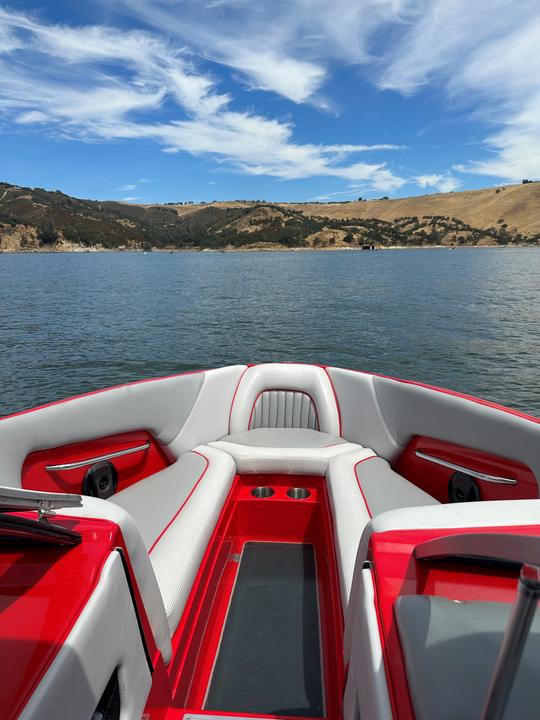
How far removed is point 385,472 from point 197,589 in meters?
1.71

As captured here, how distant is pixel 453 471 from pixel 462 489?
0.14 metres

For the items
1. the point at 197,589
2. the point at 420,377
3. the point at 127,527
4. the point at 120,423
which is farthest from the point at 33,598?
the point at 420,377

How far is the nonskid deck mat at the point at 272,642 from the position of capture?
7.34 ft

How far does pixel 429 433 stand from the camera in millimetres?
3488

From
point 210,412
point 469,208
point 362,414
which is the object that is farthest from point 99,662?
point 469,208

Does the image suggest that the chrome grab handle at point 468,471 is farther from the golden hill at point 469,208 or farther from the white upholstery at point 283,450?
the golden hill at point 469,208

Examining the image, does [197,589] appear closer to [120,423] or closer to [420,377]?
[120,423]

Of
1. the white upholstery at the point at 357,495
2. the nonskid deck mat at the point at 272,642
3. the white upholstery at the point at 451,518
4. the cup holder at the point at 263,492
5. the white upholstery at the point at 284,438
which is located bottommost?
the nonskid deck mat at the point at 272,642

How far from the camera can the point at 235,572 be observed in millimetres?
3143

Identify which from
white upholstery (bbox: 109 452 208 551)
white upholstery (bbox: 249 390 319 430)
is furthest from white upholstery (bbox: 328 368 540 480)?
white upholstery (bbox: 109 452 208 551)

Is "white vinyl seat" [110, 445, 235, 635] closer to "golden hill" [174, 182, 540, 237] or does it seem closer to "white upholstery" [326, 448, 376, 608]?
"white upholstery" [326, 448, 376, 608]

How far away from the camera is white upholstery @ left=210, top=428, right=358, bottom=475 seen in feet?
12.1

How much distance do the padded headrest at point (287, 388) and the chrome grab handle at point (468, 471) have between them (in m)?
0.94

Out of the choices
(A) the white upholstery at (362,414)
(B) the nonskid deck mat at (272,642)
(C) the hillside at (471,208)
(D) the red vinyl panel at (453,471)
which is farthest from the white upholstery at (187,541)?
(C) the hillside at (471,208)
